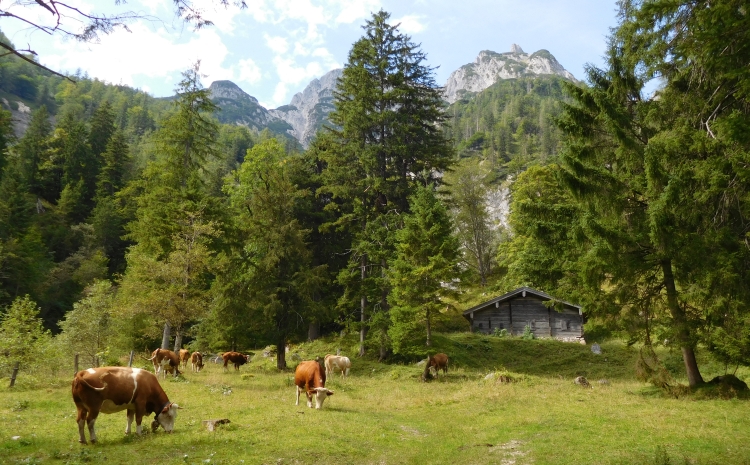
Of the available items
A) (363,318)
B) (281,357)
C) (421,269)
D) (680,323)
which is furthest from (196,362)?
(680,323)

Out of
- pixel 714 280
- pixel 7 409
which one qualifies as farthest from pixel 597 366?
pixel 7 409

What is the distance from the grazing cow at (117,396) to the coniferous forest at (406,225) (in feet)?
21.2

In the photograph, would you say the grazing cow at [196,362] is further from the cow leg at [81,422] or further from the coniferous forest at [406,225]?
the cow leg at [81,422]

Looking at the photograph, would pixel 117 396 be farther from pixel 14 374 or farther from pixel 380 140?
pixel 380 140

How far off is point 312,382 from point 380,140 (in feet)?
67.7

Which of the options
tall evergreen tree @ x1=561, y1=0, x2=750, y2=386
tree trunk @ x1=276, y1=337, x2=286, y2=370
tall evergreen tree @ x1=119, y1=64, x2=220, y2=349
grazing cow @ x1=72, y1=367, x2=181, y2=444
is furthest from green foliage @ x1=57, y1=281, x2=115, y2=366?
tall evergreen tree @ x1=561, y1=0, x2=750, y2=386

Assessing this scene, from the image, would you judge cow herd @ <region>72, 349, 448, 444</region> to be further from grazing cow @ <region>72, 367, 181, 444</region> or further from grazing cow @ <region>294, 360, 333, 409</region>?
grazing cow @ <region>294, 360, 333, 409</region>

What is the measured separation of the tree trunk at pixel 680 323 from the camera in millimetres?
14008

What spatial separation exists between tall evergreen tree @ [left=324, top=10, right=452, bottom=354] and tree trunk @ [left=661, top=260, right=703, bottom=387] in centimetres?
1729

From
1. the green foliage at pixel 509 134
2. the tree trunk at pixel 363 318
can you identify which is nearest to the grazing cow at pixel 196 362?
the tree trunk at pixel 363 318

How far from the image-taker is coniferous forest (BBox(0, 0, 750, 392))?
40.5 feet

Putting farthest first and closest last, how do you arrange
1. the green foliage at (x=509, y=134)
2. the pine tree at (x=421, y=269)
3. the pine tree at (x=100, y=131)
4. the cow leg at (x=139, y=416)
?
the green foliage at (x=509, y=134)
the pine tree at (x=100, y=131)
the pine tree at (x=421, y=269)
the cow leg at (x=139, y=416)

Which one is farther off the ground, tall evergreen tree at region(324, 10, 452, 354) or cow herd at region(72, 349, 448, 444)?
tall evergreen tree at region(324, 10, 452, 354)

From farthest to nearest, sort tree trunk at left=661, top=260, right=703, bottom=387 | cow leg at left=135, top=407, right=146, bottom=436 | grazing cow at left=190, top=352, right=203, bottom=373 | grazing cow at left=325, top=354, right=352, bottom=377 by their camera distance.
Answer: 1. grazing cow at left=190, top=352, right=203, bottom=373
2. grazing cow at left=325, top=354, right=352, bottom=377
3. tree trunk at left=661, top=260, right=703, bottom=387
4. cow leg at left=135, top=407, right=146, bottom=436
